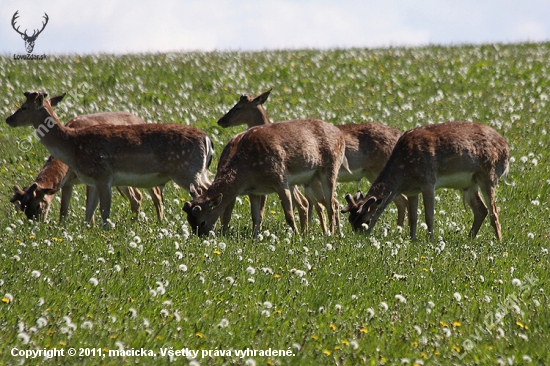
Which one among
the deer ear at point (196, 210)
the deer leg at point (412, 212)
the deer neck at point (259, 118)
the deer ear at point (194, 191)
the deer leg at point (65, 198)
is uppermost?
the deer neck at point (259, 118)

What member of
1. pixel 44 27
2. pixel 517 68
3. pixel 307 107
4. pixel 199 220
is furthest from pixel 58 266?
pixel 517 68

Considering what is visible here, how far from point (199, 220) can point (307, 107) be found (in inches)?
418

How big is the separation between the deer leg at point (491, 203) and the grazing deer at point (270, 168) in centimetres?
225

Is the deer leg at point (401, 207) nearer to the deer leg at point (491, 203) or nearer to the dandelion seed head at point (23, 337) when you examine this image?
the deer leg at point (491, 203)

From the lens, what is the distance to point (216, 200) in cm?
1161

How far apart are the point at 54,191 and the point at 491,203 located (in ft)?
21.8

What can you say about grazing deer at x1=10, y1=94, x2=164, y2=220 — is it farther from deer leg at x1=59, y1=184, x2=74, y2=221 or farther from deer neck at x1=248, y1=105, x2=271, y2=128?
deer neck at x1=248, y1=105, x2=271, y2=128

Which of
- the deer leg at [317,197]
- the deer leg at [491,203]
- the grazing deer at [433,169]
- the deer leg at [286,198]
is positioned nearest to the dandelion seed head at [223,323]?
the deer leg at [286,198]

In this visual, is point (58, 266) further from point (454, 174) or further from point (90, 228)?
point (454, 174)

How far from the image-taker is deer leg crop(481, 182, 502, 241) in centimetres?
1294

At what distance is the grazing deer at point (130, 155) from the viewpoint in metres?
12.7

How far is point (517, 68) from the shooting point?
2630 cm

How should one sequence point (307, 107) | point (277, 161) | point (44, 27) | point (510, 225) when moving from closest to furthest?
point (277, 161)
point (510, 225)
point (44, 27)
point (307, 107)

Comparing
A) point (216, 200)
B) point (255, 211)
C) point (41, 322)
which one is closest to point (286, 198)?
point (255, 211)
